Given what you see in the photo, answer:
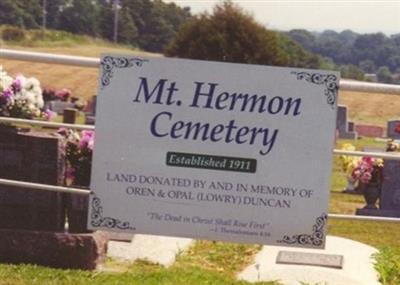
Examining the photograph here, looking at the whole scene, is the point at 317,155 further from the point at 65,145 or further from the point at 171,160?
the point at 65,145

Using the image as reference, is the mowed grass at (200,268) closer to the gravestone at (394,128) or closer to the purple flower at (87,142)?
the purple flower at (87,142)

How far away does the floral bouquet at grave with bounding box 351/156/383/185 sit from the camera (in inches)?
462

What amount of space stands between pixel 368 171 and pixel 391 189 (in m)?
0.53

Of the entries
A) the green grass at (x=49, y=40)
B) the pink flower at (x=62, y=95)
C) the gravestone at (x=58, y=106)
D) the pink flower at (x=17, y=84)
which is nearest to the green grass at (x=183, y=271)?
the pink flower at (x=17, y=84)

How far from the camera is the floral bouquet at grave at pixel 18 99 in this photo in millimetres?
6246

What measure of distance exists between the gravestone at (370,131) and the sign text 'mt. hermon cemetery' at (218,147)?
100 feet

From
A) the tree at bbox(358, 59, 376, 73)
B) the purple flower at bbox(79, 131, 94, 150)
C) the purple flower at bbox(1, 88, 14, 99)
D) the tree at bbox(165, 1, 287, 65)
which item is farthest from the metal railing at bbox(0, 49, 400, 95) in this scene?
the tree at bbox(358, 59, 376, 73)

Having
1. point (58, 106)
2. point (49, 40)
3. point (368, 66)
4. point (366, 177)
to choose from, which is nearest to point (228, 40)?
point (58, 106)

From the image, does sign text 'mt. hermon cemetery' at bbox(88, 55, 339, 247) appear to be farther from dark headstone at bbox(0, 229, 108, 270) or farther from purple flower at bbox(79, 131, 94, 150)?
purple flower at bbox(79, 131, 94, 150)

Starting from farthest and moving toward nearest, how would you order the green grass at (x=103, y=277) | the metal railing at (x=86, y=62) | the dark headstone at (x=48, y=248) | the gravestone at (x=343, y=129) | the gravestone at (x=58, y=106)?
the gravestone at (x=58, y=106)
the gravestone at (x=343, y=129)
the dark headstone at (x=48, y=248)
the green grass at (x=103, y=277)
the metal railing at (x=86, y=62)

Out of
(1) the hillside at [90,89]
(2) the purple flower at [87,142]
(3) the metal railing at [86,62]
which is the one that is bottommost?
(1) the hillside at [90,89]

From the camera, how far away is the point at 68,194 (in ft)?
19.9

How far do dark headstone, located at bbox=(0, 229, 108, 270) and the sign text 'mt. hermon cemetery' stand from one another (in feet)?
2.56

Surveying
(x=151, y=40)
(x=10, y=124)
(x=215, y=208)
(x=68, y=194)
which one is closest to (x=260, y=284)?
(x=215, y=208)
